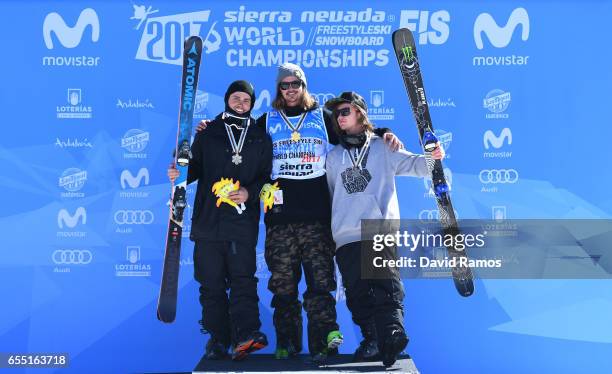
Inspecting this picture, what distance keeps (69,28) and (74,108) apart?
556 millimetres

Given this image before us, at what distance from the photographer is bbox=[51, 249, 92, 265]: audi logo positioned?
4.35 metres

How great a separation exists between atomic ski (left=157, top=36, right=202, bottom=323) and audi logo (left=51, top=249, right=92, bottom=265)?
88cm

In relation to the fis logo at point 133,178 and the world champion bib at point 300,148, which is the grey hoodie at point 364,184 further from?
the fis logo at point 133,178

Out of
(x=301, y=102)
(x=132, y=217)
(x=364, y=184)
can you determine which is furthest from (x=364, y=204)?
(x=132, y=217)

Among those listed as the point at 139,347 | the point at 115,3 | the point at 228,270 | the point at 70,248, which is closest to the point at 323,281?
the point at 228,270

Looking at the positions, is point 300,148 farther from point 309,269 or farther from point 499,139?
point 499,139

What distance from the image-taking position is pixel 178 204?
12.0ft

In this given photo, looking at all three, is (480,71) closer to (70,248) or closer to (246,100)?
(246,100)

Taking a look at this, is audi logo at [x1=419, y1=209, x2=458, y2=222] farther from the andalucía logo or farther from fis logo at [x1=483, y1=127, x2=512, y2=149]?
the andalucía logo

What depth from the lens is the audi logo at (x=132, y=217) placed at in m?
4.36

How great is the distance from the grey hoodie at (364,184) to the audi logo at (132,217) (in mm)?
1531

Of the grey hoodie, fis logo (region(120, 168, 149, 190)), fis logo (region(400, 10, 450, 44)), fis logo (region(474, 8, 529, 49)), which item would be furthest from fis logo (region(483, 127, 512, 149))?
fis logo (region(120, 168, 149, 190))

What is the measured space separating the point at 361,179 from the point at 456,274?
0.97 metres

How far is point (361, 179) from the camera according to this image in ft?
11.1
